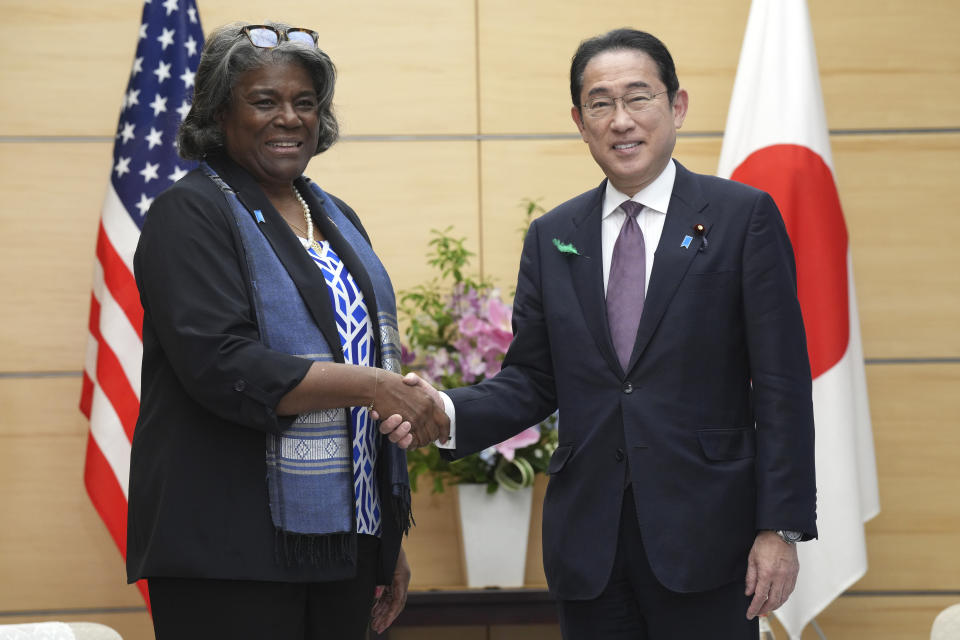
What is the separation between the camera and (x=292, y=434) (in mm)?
1811

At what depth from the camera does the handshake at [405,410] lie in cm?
190

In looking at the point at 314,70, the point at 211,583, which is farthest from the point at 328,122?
the point at 211,583

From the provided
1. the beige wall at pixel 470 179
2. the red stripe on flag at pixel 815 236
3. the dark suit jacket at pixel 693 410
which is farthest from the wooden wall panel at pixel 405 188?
the dark suit jacket at pixel 693 410

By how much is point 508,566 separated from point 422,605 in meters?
0.30

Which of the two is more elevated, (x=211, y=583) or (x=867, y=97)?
(x=867, y=97)

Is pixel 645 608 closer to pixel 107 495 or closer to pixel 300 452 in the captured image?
pixel 300 452

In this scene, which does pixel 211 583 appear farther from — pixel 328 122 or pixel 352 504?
pixel 328 122

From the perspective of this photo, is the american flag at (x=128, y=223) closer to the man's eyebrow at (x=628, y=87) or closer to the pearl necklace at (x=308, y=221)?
the pearl necklace at (x=308, y=221)

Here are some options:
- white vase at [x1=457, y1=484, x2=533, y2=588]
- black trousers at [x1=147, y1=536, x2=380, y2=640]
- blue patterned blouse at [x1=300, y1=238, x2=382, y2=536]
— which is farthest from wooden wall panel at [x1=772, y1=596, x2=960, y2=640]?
black trousers at [x1=147, y1=536, x2=380, y2=640]

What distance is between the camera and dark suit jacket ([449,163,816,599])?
1865 mm

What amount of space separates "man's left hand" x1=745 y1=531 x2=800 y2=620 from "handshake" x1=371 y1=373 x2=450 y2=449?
27.2 inches

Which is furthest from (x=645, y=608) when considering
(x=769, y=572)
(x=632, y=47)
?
(x=632, y=47)

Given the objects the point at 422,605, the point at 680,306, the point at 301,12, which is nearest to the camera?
the point at 680,306

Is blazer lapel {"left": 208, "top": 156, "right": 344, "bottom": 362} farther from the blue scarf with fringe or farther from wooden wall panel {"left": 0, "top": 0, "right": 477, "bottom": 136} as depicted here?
wooden wall panel {"left": 0, "top": 0, "right": 477, "bottom": 136}
